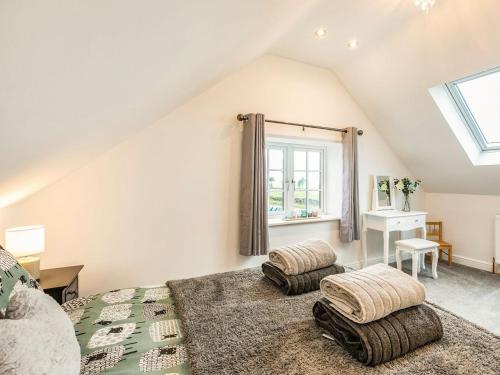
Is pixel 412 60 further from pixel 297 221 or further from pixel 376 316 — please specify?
pixel 376 316

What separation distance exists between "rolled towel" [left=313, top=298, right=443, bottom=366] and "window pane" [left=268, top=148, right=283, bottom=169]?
6.93 feet

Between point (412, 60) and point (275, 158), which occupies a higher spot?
point (412, 60)

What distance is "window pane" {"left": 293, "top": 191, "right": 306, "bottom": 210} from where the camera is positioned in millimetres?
3232

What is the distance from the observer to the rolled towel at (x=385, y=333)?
949mm

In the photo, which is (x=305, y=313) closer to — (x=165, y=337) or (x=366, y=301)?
(x=366, y=301)

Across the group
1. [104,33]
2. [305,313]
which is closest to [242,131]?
[305,313]

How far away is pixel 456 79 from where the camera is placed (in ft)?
8.11

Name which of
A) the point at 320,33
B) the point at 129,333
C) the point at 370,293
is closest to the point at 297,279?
the point at 370,293

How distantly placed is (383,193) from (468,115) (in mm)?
1295

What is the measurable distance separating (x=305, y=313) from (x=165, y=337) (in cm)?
68

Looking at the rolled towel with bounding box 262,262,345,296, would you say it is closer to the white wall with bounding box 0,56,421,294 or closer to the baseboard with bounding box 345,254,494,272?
the white wall with bounding box 0,56,421,294

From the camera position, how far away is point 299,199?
327 cm

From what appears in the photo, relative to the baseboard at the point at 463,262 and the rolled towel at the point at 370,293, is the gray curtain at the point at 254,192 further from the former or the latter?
the baseboard at the point at 463,262

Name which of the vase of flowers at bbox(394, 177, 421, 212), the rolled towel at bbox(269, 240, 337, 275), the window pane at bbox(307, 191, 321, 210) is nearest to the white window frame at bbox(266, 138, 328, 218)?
the window pane at bbox(307, 191, 321, 210)
